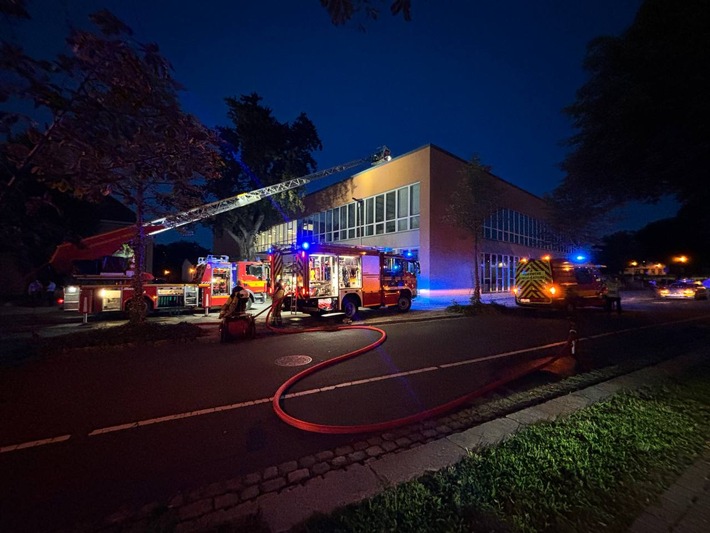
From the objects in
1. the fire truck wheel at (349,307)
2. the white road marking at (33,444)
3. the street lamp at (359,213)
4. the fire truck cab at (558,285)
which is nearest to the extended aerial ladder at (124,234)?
the white road marking at (33,444)

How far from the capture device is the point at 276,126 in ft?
102

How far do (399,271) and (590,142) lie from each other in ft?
29.4

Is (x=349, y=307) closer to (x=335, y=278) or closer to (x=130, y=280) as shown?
(x=335, y=278)

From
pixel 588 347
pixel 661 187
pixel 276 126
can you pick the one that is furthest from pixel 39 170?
pixel 276 126

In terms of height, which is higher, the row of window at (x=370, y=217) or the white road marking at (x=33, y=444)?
the row of window at (x=370, y=217)

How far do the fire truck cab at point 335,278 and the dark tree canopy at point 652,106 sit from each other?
26.9 ft

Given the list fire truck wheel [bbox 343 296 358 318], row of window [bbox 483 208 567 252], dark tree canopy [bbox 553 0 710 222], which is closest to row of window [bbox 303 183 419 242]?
row of window [bbox 483 208 567 252]

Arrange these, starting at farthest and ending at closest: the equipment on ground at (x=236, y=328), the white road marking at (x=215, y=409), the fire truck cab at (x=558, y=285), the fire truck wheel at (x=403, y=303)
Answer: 1. the fire truck wheel at (x=403, y=303)
2. the fire truck cab at (x=558, y=285)
3. the equipment on ground at (x=236, y=328)
4. the white road marking at (x=215, y=409)

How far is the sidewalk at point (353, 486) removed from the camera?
229cm

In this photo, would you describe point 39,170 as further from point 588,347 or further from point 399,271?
point 399,271

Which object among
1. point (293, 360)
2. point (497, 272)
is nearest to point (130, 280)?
point (293, 360)

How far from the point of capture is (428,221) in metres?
24.2

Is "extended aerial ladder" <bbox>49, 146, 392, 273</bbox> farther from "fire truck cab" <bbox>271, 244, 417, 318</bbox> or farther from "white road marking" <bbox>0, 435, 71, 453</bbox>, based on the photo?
"fire truck cab" <bbox>271, 244, 417, 318</bbox>

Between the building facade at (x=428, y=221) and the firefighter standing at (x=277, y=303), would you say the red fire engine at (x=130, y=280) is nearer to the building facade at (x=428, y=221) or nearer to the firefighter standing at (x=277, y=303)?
the firefighter standing at (x=277, y=303)
